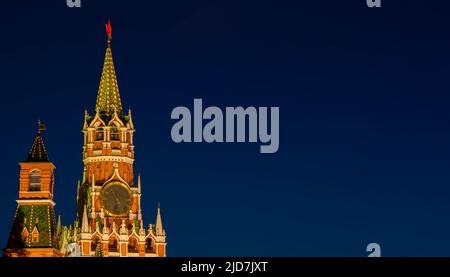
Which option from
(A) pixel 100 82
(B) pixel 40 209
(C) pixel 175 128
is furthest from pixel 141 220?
(C) pixel 175 128

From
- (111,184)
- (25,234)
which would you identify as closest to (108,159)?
(111,184)

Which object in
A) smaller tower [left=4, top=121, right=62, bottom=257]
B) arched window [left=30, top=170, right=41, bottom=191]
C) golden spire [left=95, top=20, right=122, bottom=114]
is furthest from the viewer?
golden spire [left=95, top=20, right=122, bottom=114]

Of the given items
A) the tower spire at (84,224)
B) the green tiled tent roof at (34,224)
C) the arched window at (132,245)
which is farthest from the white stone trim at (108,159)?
the green tiled tent roof at (34,224)

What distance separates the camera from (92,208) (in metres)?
159

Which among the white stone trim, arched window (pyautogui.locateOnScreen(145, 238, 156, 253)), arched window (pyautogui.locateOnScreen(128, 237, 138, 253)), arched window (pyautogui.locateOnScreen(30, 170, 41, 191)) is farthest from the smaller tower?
the white stone trim

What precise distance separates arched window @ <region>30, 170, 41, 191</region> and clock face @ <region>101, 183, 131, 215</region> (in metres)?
36.8

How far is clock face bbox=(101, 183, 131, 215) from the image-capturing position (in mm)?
161000

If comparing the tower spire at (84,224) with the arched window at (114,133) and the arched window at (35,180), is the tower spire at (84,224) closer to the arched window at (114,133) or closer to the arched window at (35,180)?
the arched window at (114,133)

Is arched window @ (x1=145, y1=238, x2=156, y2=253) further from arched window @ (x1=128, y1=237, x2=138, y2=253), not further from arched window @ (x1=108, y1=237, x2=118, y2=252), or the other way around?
arched window @ (x1=108, y1=237, x2=118, y2=252)

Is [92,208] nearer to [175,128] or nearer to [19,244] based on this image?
[19,244]

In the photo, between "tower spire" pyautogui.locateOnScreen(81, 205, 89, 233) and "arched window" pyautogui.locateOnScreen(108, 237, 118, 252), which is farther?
"arched window" pyautogui.locateOnScreen(108, 237, 118, 252)

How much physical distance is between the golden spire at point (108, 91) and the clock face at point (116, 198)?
1001 cm

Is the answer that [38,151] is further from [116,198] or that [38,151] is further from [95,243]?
[116,198]
